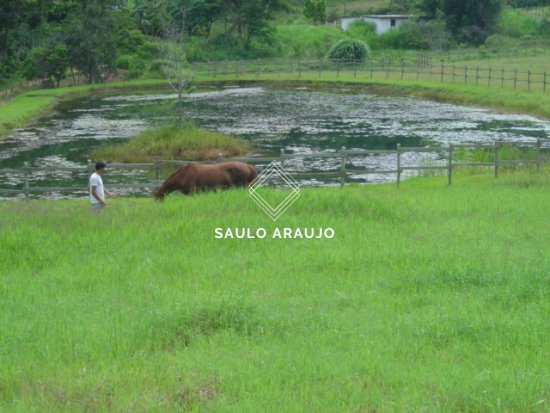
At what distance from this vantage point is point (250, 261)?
42.5 ft

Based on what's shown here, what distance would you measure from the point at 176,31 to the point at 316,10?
3570 cm

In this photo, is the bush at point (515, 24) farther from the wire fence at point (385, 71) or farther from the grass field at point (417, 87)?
the wire fence at point (385, 71)

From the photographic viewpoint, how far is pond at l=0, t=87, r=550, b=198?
2981cm

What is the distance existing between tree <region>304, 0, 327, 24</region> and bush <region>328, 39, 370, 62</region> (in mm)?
27968

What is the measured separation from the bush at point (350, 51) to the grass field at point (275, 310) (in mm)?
55046

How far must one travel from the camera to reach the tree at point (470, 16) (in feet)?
268

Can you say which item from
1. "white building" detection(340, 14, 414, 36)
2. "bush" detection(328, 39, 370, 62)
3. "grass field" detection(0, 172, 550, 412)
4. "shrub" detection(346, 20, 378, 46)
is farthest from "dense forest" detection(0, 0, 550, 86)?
"grass field" detection(0, 172, 550, 412)

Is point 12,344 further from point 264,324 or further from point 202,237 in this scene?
point 202,237

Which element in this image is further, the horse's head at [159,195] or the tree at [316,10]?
the tree at [316,10]

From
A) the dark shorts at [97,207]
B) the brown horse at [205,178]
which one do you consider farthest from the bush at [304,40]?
the dark shorts at [97,207]

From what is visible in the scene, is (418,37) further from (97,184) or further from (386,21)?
(97,184)

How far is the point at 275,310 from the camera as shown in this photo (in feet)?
34.0

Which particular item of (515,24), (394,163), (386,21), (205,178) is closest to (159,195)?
(205,178)

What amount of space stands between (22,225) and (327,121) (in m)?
29.0
